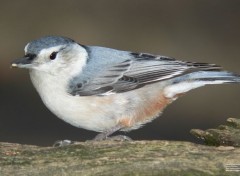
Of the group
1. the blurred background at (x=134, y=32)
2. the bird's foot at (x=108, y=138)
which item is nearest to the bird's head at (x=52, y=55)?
the bird's foot at (x=108, y=138)

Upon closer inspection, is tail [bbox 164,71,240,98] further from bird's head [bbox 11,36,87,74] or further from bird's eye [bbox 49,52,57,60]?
bird's eye [bbox 49,52,57,60]

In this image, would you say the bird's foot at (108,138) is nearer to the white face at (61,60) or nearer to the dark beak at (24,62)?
the white face at (61,60)

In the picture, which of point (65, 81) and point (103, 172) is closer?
point (103, 172)

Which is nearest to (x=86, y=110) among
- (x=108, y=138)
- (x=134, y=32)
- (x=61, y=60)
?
(x=108, y=138)

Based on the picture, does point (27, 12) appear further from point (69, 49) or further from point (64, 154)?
point (64, 154)

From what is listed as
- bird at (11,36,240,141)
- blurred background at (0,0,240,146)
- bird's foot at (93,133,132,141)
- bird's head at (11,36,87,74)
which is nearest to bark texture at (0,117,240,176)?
bird's foot at (93,133,132,141)

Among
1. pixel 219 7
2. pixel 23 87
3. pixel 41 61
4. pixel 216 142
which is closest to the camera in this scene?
pixel 216 142

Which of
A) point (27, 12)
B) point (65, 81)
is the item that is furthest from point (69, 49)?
point (27, 12)
